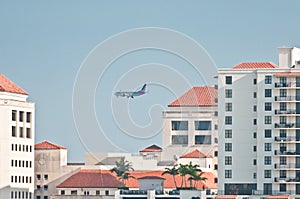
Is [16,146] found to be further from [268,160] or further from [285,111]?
[285,111]

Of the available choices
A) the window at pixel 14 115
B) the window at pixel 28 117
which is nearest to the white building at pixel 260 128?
the window at pixel 14 115

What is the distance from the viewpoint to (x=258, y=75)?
165 m

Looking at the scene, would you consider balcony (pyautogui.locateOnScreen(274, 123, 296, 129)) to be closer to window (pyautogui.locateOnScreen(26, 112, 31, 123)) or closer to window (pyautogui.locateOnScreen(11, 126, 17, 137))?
window (pyautogui.locateOnScreen(11, 126, 17, 137))

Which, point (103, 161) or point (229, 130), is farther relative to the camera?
point (103, 161)

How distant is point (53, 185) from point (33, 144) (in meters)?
5.69

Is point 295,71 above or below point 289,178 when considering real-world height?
above

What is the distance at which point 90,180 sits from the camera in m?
181

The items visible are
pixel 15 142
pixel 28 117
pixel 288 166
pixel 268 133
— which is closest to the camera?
pixel 288 166

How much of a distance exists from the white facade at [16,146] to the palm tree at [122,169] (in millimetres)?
10862

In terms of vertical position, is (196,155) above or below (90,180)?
above

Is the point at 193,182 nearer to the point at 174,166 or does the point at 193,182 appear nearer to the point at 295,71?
the point at 174,166

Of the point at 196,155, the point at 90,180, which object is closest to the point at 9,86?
the point at 90,180

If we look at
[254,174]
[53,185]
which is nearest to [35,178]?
[53,185]

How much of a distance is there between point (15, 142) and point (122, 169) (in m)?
15.7
